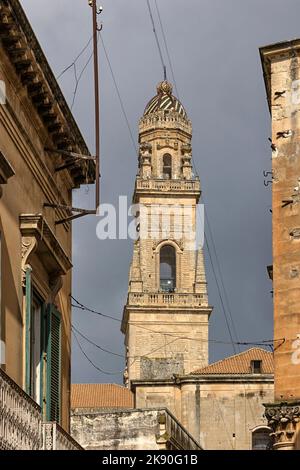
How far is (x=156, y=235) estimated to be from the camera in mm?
77000

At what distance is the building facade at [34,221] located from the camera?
14.6 metres

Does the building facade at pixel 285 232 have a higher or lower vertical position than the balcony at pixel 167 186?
lower

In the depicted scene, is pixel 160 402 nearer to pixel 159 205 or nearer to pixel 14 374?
Result: pixel 159 205

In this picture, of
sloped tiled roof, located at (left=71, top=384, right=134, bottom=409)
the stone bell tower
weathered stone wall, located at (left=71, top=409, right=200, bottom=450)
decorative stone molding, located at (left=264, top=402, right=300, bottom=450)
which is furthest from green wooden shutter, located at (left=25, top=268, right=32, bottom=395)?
the stone bell tower

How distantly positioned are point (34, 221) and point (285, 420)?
10981 millimetres

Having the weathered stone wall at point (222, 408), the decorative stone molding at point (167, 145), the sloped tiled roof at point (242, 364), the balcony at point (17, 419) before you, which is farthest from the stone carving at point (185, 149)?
the balcony at point (17, 419)

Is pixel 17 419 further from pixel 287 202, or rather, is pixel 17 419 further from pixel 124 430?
pixel 124 430

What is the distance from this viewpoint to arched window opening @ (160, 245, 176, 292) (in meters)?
77.5

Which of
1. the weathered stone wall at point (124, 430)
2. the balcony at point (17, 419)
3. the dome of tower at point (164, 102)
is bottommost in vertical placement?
the balcony at point (17, 419)

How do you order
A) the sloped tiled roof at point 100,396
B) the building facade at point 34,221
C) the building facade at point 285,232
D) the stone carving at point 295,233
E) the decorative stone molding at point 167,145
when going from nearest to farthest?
the building facade at point 34,221, the building facade at point 285,232, the stone carving at point 295,233, the sloped tiled roof at point 100,396, the decorative stone molding at point 167,145

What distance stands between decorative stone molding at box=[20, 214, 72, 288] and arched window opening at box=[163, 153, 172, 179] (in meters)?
62.3

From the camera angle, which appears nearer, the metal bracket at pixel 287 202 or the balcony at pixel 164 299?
the metal bracket at pixel 287 202

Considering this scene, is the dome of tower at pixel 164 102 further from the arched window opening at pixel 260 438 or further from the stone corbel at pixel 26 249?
the stone corbel at pixel 26 249

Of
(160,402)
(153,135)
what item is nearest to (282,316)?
(160,402)
